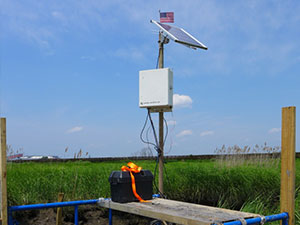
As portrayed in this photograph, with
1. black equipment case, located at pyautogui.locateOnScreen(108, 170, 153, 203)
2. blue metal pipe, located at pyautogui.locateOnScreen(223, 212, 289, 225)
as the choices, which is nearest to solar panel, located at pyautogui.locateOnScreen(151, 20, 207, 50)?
black equipment case, located at pyautogui.locateOnScreen(108, 170, 153, 203)

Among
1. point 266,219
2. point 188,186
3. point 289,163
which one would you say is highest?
point 289,163

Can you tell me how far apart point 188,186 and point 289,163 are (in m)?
2.98

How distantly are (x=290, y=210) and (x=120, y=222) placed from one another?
2884 millimetres

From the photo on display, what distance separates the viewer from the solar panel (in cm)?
367

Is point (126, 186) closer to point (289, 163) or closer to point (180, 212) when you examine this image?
point (180, 212)

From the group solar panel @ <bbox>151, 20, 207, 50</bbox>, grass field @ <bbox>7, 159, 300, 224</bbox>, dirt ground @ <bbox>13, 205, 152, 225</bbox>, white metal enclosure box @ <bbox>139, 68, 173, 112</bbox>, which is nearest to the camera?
white metal enclosure box @ <bbox>139, 68, 173, 112</bbox>

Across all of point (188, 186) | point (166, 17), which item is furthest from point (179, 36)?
point (188, 186)

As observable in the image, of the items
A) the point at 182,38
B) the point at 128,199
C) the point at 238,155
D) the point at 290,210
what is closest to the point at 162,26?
the point at 182,38

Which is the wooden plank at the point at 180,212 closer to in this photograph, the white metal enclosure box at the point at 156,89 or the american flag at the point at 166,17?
the white metal enclosure box at the point at 156,89

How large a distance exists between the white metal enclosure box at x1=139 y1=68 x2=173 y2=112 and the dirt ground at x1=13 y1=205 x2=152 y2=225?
202cm

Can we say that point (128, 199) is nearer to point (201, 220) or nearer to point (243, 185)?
point (201, 220)

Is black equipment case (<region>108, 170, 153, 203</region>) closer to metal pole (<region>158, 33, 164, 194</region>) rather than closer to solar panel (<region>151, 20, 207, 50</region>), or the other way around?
metal pole (<region>158, 33, 164, 194</region>)

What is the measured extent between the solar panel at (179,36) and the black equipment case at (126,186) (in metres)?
1.53

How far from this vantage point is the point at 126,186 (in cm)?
295
